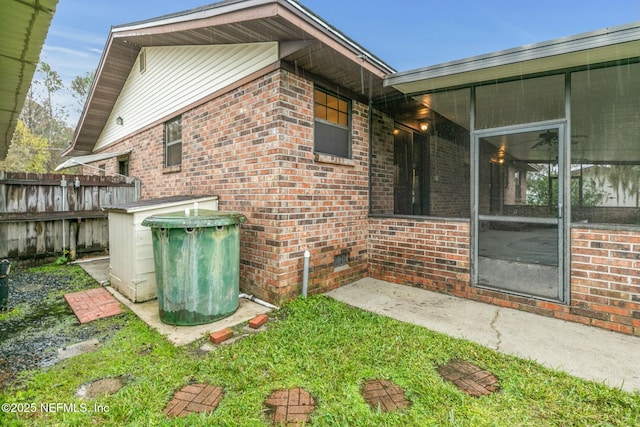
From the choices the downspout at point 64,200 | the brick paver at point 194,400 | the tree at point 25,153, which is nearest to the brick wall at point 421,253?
the brick paver at point 194,400

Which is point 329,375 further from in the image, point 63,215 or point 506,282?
point 63,215

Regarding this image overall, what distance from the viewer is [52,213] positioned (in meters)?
6.46

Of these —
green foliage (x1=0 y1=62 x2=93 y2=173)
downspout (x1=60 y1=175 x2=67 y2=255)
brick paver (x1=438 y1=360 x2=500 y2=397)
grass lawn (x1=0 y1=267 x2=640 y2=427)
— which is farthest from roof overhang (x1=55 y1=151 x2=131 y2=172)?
green foliage (x1=0 y1=62 x2=93 y2=173)

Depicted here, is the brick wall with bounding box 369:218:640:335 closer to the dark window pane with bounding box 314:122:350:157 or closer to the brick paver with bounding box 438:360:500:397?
the dark window pane with bounding box 314:122:350:157

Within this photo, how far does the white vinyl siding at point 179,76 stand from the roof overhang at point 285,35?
175mm

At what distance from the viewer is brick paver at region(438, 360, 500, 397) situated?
2.23m

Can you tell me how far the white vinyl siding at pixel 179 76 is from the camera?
4430 millimetres

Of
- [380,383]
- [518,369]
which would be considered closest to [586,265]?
[518,369]

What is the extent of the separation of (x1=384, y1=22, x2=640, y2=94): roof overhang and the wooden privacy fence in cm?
710

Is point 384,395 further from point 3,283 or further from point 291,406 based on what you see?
point 3,283

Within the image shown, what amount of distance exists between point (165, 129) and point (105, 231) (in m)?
2.98

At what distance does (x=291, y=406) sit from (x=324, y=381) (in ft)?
1.16

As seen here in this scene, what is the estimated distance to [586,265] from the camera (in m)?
3.39

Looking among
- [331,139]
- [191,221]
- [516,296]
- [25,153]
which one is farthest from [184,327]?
[25,153]
